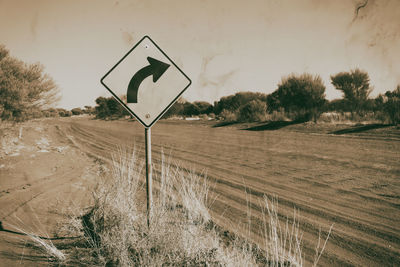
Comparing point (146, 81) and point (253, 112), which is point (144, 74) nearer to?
point (146, 81)

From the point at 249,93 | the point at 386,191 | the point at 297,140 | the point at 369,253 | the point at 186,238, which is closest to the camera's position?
the point at 186,238

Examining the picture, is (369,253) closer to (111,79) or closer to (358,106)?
(111,79)

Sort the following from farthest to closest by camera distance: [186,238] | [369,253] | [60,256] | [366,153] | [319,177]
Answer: [366,153] → [319,177] → [369,253] → [60,256] → [186,238]

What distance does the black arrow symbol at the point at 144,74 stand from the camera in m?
2.87

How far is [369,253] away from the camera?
3.16m

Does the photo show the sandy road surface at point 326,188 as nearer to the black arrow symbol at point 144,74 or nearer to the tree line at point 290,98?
the black arrow symbol at point 144,74

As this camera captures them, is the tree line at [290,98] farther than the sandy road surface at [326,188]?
Yes

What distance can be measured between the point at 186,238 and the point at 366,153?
28.7 feet

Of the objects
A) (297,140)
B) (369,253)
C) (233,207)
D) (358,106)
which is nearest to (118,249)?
(233,207)

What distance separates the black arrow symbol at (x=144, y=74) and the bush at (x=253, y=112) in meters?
20.4

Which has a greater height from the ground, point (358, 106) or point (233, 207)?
point (358, 106)

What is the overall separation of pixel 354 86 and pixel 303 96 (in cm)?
417

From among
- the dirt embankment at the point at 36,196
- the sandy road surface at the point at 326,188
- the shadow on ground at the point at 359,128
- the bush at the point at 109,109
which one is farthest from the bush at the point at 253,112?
the bush at the point at 109,109

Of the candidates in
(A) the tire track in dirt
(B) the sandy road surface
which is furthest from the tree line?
(A) the tire track in dirt
